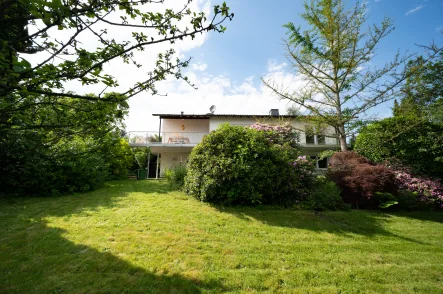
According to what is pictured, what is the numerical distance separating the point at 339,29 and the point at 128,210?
12.9m

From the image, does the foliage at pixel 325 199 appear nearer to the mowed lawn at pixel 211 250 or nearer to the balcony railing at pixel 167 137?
the mowed lawn at pixel 211 250

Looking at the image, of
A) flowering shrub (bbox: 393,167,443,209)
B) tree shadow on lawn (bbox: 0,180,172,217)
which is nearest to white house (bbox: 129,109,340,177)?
flowering shrub (bbox: 393,167,443,209)

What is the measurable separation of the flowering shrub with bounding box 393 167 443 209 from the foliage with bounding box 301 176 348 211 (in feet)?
11.5

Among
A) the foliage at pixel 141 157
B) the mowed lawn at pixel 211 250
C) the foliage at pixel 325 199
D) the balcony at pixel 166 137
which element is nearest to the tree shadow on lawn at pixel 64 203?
the mowed lawn at pixel 211 250

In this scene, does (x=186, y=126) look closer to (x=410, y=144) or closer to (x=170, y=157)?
(x=170, y=157)

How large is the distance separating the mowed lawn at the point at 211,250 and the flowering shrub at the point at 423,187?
2.25m

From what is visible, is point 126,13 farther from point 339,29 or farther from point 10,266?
point 339,29

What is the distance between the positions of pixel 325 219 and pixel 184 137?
14.4 m

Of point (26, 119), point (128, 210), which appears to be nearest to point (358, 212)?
point (128, 210)

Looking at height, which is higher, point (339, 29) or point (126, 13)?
point (339, 29)

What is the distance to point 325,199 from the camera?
7246mm

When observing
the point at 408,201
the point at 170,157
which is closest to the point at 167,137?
the point at 170,157

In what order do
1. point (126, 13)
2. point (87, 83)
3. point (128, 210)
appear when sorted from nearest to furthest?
point (87, 83), point (126, 13), point (128, 210)

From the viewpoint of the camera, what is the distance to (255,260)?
12.2 feet
